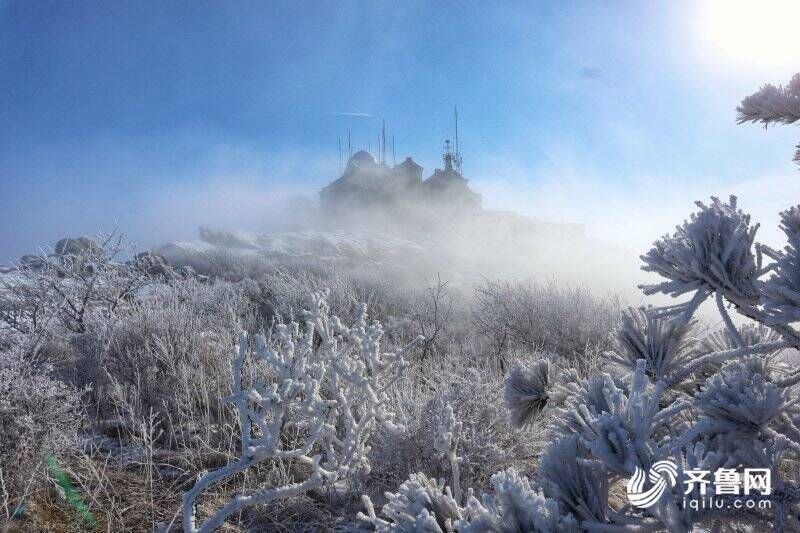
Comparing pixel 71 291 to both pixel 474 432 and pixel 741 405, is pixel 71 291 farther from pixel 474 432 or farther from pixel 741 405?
pixel 741 405

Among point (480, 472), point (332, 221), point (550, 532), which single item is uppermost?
point (332, 221)

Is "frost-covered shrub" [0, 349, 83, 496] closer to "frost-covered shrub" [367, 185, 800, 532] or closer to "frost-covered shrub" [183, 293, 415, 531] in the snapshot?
"frost-covered shrub" [183, 293, 415, 531]

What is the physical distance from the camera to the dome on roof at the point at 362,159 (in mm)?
46125

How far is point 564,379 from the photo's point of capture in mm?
1482

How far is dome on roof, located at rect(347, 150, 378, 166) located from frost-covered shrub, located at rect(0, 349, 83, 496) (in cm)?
4452

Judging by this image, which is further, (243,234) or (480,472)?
(243,234)

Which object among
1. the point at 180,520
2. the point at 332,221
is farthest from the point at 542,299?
the point at 332,221

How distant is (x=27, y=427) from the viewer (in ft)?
8.02

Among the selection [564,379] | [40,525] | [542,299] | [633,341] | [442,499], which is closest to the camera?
[442,499]

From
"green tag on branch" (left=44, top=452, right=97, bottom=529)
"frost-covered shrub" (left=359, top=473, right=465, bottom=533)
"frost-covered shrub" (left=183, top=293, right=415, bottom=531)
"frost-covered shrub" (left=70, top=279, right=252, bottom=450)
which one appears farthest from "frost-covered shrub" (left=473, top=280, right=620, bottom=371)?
"frost-covered shrub" (left=359, top=473, right=465, bottom=533)

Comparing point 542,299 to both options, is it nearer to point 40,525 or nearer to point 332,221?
point 40,525

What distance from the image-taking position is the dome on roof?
46.1 metres

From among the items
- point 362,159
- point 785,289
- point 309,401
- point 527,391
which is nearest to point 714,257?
point 785,289

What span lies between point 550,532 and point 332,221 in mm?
44546
